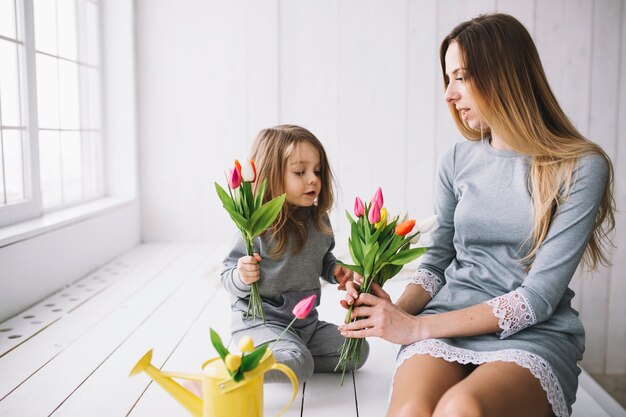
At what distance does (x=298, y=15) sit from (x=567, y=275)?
318 cm

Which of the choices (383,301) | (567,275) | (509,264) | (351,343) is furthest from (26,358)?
(567,275)

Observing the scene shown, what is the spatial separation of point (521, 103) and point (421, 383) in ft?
2.42

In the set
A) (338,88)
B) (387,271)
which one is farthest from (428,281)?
(338,88)

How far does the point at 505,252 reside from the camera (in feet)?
5.33

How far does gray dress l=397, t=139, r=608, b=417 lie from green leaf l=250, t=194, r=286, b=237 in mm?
463

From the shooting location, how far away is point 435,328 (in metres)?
1.51

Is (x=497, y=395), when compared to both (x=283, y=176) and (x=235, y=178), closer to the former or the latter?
(x=235, y=178)

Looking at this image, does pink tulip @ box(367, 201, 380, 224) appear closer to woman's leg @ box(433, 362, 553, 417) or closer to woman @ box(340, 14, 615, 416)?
woman @ box(340, 14, 615, 416)

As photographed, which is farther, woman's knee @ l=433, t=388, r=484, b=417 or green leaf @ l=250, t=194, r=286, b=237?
green leaf @ l=250, t=194, r=286, b=237

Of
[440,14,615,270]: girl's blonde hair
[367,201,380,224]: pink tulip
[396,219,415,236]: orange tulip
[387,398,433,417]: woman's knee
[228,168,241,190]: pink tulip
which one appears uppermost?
[440,14,615,270]: girl's blonde hair

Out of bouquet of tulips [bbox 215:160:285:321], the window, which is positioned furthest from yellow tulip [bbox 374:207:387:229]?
the window

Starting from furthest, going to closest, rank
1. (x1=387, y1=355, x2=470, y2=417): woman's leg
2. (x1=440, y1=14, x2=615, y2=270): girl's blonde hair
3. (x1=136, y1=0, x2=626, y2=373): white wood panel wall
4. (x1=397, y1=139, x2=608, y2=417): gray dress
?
(x1=136, y1=0, x2=626, y2=373): white wood panel wall, (x1=440, y1=14, x2=615, y2=270): girl's blonde hair, (x1=397, y1=139, x2=608, y2=417): gray dress, (x1=387, y1=355, x2=470, y2=417): woman's leg

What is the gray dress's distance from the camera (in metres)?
1.46

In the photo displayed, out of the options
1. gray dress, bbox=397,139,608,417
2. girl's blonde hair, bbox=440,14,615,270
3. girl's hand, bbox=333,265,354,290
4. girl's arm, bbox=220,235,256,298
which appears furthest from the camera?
girl's hand, bbox=333,265,354,290
